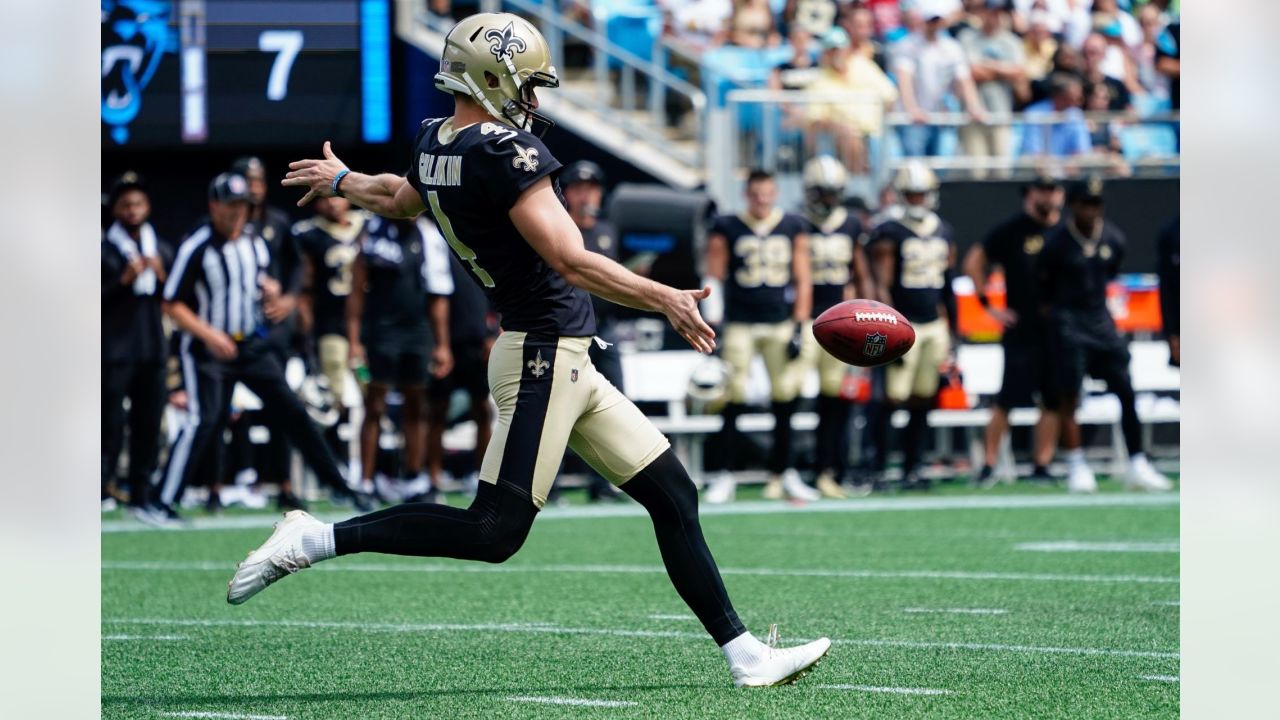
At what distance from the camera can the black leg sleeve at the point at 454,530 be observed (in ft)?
15.9

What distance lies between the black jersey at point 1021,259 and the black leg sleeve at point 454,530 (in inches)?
323

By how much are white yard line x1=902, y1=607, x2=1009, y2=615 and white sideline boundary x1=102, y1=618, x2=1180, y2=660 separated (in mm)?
735

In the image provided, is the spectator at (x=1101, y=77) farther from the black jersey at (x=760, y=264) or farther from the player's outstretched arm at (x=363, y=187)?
the player's outstretched arm at (x=363, y=187)

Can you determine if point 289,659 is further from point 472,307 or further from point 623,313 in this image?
point 623,313

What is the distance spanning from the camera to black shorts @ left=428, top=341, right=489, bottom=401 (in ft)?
39.1

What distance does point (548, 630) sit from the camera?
621 cm

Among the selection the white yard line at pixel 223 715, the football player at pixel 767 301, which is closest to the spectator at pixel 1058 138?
the football player at pixel 767 301

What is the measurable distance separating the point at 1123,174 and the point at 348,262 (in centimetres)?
636

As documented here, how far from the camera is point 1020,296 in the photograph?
12703 millimetres

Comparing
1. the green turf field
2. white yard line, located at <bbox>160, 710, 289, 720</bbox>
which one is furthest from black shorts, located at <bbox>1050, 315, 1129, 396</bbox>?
white yard line, located at <bbox>160, 710, 289, 720</bbox>

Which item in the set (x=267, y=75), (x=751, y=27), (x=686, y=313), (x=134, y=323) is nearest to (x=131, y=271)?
(x=134, y=323)

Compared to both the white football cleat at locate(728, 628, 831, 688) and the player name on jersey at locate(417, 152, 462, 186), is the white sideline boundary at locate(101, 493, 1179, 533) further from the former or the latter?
the player name on jersey at locate(417, 152, 462, 186)
